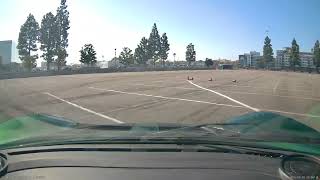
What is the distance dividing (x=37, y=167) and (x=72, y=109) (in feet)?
44.3

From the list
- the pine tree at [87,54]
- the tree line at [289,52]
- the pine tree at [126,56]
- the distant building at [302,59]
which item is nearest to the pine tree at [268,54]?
the tree line at [289,52]

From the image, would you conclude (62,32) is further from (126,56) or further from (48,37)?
(126,56)

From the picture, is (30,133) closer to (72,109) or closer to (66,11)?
(72,109)

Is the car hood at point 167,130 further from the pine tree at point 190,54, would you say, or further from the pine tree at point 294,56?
the pine tree at point 190,54

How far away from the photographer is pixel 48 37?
11312 cm

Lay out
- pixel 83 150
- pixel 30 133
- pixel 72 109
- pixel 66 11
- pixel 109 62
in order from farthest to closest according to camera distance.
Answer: pixel 109 62
pixel 66 11
pixel 72 109
pixel 30 133
pixel 83 150

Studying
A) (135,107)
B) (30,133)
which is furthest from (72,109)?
(30,133)

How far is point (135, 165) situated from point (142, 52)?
160655 mm

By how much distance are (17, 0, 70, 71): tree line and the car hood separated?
355 ft

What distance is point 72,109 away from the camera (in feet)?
54.7

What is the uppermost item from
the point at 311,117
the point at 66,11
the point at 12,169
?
the point at 66,11

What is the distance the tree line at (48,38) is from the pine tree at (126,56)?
177 ft

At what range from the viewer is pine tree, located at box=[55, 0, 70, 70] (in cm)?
11050

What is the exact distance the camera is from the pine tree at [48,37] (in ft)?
367
